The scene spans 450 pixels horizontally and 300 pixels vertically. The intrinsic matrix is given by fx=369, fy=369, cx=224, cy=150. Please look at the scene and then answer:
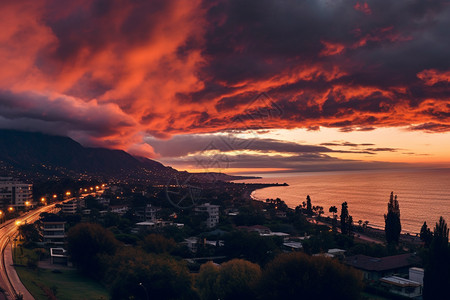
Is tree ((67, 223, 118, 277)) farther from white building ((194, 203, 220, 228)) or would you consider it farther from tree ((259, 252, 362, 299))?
white building ((194, 203, 220, 228))

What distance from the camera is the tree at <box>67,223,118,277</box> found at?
5325 cm

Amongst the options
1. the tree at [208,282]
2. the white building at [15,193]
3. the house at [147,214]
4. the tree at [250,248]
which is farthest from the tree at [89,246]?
the white building at [15,193]

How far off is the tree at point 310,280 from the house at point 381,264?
19867mm

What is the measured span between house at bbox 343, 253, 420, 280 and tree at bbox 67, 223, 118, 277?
1407 inches

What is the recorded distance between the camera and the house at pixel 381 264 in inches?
1962

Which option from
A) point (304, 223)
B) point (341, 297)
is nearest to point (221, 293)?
point (341, 297)

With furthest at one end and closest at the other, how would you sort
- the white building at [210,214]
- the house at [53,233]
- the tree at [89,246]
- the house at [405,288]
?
the white building at [210,214], the house at [53,233], the tree at [89,246], the house at [405,288]

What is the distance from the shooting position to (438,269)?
1465 inches

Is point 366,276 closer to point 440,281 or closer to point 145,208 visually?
point 440,281

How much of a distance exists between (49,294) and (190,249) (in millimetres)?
27420

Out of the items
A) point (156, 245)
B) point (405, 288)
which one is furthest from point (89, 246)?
point (405, 288)

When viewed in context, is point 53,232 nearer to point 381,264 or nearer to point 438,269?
point 381,264

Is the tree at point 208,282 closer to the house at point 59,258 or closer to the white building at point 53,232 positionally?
the house at point 59,258

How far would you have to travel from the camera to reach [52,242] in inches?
2785
